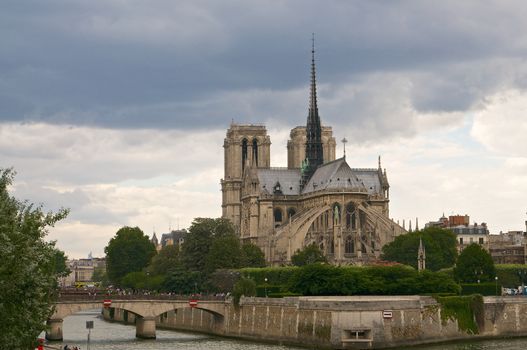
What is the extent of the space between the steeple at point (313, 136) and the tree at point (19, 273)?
119377 millimetres

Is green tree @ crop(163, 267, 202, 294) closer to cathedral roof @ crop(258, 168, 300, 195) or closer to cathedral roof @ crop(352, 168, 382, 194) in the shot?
cathedral roof @ crop(258, 168, 300, 195)

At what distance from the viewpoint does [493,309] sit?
87.3 meters

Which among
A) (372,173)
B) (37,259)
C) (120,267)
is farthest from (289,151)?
(37,259)

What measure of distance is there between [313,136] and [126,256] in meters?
31.9

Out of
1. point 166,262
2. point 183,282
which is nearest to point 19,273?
point 183,282

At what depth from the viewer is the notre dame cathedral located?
14412cm

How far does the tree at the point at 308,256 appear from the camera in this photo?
12888 cm

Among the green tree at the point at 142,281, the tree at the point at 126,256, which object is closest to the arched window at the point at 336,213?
the green tree at the point at 142,281

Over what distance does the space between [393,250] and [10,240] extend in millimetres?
97047

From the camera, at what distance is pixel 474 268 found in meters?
104

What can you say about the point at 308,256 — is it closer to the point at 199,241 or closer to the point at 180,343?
the point at 199,241

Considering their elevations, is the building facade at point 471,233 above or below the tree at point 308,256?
above

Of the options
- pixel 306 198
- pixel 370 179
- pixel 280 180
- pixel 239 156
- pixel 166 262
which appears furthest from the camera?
pixel 239 156

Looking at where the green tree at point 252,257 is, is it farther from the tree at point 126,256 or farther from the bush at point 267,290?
the tree at point 126,256
